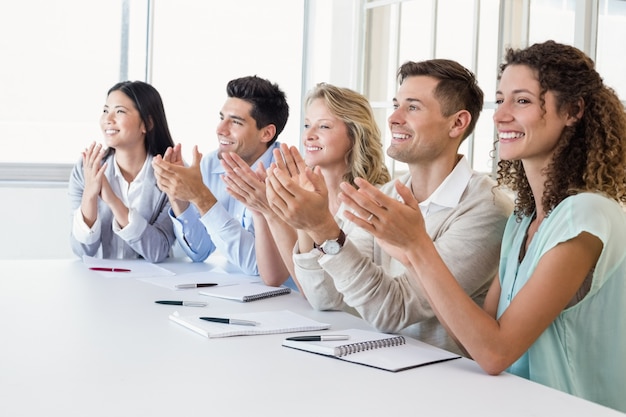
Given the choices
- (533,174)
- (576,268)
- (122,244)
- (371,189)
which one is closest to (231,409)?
(371,189)

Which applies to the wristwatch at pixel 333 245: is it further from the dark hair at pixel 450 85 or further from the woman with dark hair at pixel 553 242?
the dark hair at pixel 450 85

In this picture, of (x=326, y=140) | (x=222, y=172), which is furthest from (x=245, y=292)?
(x=222, y=172)

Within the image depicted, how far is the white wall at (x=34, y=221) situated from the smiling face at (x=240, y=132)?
5.65 feet

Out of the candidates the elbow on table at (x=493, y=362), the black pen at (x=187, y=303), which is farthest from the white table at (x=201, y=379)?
the black pen at (x=187, y=303)

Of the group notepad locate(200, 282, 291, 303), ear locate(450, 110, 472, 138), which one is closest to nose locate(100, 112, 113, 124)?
notepad locate(200, 282, 291, 303)

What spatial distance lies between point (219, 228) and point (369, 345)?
120 centimetres

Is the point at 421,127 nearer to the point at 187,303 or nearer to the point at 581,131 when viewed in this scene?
the point at 581,131

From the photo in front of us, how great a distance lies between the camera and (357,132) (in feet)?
8.91

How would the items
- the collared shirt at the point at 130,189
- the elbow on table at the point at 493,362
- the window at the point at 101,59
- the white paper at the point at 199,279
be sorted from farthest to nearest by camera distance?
the window at the point at 101,59, the collared shirt at the point at 130,189, the white paper at the point at 199,279, the elbow on table at the point at 493,362

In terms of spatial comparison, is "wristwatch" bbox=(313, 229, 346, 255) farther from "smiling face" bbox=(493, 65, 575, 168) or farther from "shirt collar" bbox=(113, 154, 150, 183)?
"shirt collar" bbox=(113, 154, 150, 183)

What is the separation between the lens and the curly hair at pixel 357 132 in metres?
2.71

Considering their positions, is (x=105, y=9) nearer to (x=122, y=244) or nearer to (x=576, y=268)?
(x=122, y=244)

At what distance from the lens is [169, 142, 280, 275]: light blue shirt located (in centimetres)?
274

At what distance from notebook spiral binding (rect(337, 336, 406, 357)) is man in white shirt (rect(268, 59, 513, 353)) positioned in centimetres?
11
